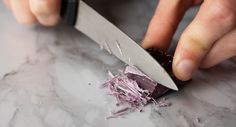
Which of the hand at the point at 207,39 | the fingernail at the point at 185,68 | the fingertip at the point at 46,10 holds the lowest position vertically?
the fingertip at the point at 46,10

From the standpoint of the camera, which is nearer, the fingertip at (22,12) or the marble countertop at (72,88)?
the marble countertop at (72,88)

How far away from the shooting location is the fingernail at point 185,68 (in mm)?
900

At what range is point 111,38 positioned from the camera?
0.95 metres

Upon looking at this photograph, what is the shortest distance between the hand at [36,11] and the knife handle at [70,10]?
0.04 feet

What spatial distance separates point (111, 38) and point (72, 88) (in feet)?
0.40

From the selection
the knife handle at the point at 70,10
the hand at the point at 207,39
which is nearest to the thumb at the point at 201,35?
the hand at the point at 207,39

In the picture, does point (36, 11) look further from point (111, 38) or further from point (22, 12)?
point (111, 38)

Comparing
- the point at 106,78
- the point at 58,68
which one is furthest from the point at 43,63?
the point at 106,78

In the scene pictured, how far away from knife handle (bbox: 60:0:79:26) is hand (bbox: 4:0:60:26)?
0.01 metres

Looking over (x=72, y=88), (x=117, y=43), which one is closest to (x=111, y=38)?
(x=117, y=43)

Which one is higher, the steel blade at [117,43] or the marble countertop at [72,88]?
the steel blade at [117,43]

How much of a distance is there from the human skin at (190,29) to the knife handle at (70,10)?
0.4 inches

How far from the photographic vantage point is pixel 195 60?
91cm

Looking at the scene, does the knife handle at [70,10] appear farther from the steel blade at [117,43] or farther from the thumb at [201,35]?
the thumb at [201,35]
